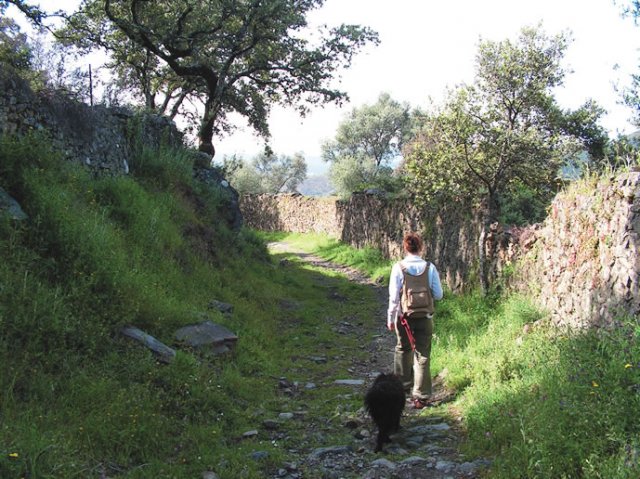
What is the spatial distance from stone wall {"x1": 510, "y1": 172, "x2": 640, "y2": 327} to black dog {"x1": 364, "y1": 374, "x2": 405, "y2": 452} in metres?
2.29

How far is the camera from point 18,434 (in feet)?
11.0

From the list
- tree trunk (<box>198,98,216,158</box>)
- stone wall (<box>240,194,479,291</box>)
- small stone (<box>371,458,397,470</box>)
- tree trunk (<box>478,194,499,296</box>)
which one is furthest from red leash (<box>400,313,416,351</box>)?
tree trunk (<box>198,98,216,158</box>)

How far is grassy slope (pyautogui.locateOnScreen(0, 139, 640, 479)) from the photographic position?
3.49 meters

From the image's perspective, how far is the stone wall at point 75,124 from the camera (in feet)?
22.1

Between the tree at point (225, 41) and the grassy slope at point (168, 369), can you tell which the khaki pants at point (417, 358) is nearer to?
the grassy slope at point (168, 369)

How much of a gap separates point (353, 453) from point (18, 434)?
9.12 ft

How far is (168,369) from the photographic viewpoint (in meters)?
5.02

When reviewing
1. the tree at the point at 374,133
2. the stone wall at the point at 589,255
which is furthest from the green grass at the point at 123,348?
the tree at the point at 374,133

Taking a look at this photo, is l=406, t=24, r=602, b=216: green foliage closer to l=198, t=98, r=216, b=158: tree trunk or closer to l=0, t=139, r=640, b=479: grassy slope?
l=0, t=139, r=640, b=479: grassy slope

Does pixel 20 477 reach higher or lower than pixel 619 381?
lower

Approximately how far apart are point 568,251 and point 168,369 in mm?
5291

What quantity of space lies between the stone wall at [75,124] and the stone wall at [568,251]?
24.4ft

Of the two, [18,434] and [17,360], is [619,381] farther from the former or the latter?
[17,360]

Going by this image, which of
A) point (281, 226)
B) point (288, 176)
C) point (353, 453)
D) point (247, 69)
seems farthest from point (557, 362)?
point (288, 176)
